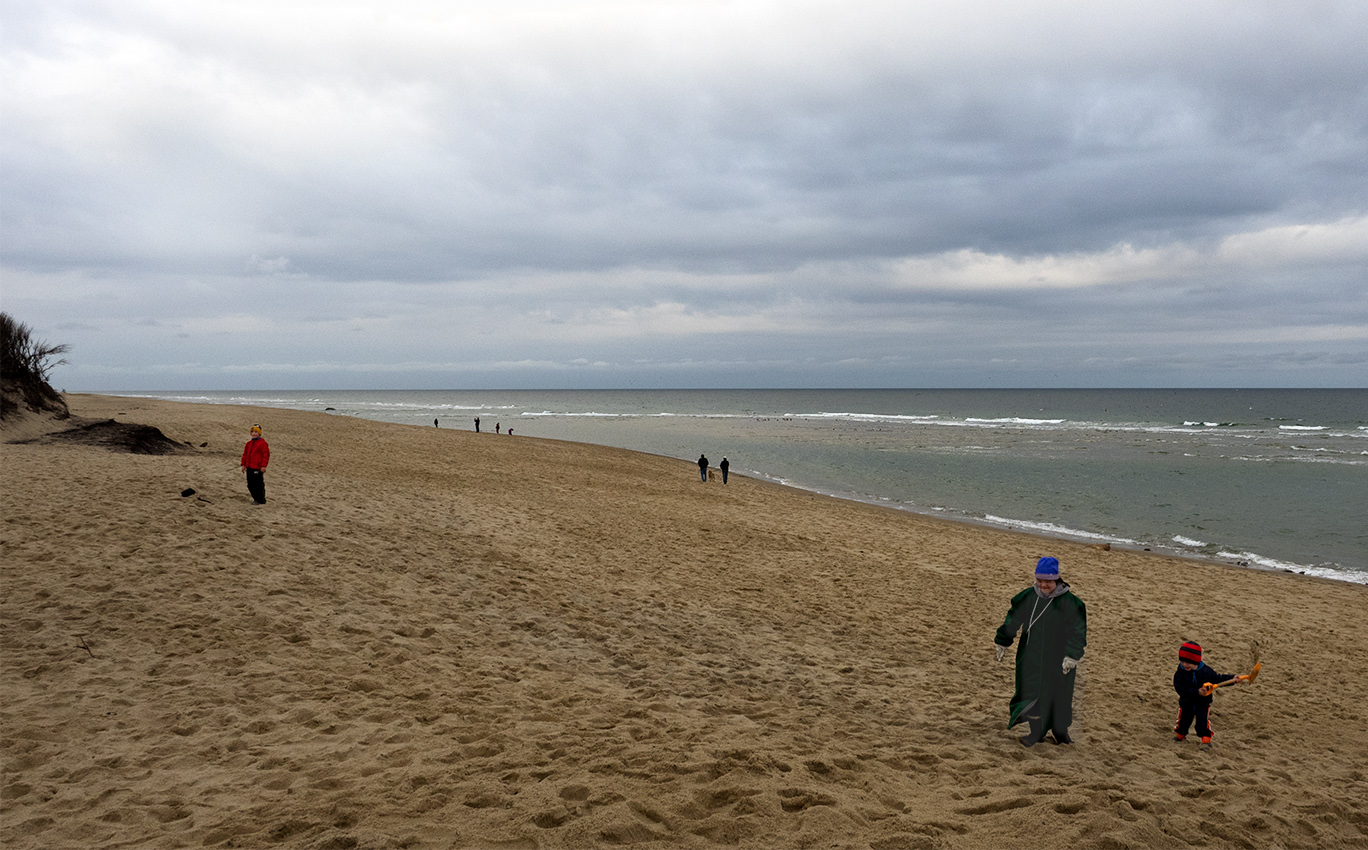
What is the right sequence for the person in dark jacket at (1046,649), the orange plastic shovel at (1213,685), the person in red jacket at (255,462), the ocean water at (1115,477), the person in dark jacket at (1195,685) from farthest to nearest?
the ocean water at (1115,477) < the person in red jacket at (255,462) < the person in dark jacket at (1195,685) < the orange plastic shovel at (1213,685) < the person in dark jacket at (1046,649)

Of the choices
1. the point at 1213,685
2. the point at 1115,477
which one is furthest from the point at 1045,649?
the point at 1115,477

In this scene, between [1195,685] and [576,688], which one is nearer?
[1195,685]

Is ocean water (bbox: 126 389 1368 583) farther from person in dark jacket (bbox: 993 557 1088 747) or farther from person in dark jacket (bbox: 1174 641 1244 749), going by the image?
person in dark jacket (bbox: 993 557 1088 747)

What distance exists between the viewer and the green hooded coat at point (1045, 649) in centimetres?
602

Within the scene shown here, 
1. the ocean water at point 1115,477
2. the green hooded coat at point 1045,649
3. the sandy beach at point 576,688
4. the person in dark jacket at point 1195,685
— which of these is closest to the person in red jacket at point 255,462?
the sandy beach at point 576,688

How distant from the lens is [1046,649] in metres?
6.14

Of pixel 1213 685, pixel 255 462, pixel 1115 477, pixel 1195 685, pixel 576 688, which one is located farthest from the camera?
pixel 1115 477

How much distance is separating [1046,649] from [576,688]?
462 cm

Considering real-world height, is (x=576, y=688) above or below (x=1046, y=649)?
below

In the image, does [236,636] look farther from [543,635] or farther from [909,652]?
[909,652]

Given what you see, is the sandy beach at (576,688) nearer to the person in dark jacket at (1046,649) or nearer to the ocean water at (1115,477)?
the person in dark jacket at (1046,649)

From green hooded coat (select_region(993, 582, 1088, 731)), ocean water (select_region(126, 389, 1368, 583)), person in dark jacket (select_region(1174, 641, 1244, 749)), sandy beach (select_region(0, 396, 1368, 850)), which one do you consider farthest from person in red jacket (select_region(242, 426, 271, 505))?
ocean water (select_region(126, 389, 1368, 583))

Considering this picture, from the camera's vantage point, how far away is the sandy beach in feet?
15.1

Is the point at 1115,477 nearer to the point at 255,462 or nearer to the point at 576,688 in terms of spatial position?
the point at 576,688
